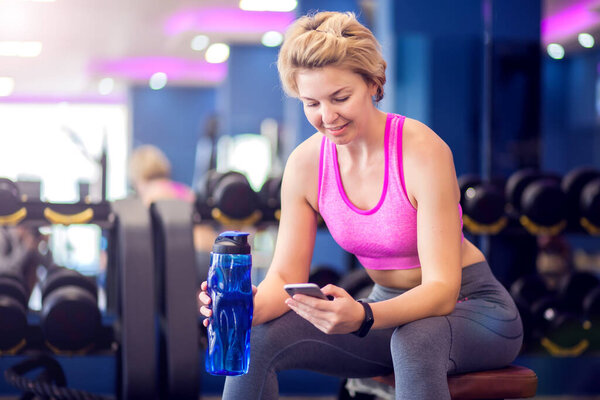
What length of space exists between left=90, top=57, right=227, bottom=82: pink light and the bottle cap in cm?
942

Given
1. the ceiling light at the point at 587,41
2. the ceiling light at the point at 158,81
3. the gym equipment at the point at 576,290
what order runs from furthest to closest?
the ceiling light at the point at 158,81 < the ceiling light at the point at 587,41 < the gym equipment at the point at 576,290

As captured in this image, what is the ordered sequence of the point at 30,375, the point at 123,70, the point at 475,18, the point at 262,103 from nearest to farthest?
the point at 30,375
the point at 475,18
the point at 262,103
the point at 123,70

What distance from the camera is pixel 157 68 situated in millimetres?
10875

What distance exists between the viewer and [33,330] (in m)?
2.38

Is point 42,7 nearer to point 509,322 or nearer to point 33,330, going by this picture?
point 33,330

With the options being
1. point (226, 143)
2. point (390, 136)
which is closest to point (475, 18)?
point (390, 136)

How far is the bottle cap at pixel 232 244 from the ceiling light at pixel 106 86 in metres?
10.3

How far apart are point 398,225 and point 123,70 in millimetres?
10099

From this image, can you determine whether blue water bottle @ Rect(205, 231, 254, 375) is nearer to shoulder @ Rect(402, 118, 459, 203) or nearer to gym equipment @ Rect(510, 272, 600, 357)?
shoulder @ Rect(402, 118, 459, 203)

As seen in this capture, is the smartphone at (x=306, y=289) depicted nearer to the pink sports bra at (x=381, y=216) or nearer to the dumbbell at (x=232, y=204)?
the pink sports bra at (x=381, y=216)

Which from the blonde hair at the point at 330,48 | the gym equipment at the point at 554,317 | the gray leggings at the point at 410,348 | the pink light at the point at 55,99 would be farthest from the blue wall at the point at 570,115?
the pink light at the point at 55,99

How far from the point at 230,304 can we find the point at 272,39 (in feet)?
23.8

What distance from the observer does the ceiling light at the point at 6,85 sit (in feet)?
37.6

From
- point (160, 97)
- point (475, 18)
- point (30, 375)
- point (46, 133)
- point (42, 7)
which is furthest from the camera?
point (46, 133)
